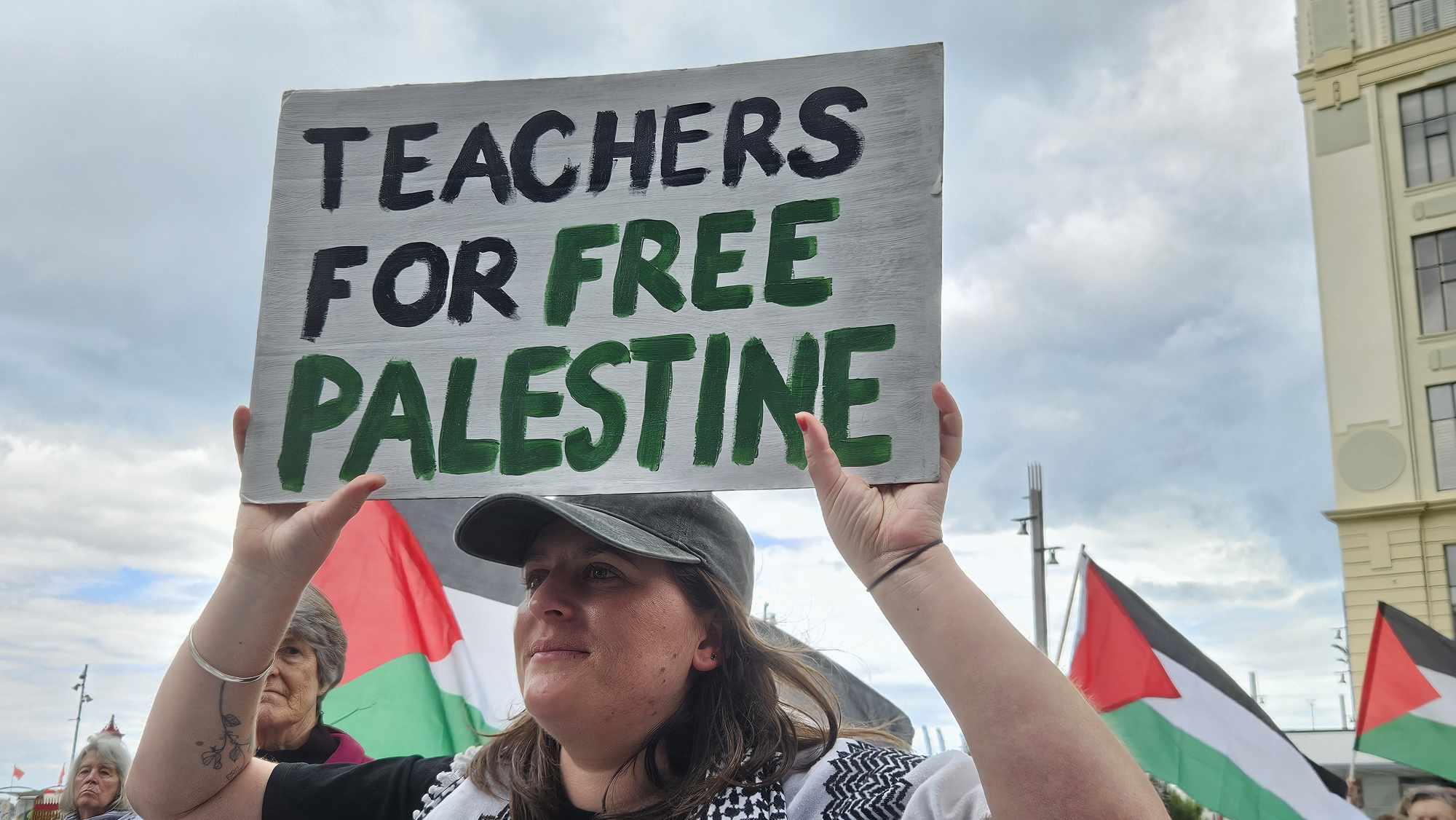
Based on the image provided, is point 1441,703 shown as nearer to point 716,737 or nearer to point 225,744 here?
point 716,737

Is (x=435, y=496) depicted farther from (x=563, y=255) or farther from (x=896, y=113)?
(x=896, y=113)

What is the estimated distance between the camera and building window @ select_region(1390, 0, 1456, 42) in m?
18.2

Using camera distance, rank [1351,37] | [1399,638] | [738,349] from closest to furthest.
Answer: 1. [738,349]
2. [1399,638]
3. [1351,37]

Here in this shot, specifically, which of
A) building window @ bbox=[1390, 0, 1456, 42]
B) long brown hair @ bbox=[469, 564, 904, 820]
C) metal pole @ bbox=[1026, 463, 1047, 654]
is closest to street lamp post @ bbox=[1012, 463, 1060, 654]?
metal pole @ bbox=[1026, 463, 1047, 654]

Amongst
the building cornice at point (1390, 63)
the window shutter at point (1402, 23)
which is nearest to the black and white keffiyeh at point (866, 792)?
the building cornice at point (1390, 63)

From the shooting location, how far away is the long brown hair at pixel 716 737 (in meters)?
1.86

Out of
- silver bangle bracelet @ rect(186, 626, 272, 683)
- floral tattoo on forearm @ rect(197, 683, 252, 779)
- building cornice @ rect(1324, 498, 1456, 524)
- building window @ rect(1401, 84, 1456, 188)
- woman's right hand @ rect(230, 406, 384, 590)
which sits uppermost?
building window @ rect(1401, 84, 1456, 188)

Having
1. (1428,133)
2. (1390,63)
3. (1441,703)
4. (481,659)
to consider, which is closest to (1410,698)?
(1441,703)

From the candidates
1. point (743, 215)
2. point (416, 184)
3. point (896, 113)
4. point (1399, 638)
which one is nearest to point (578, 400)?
point (743, 215)

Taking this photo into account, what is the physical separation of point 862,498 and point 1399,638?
5753mm

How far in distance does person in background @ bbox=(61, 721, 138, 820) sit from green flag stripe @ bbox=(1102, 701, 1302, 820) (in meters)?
3.93

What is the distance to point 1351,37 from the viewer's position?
19062 mm

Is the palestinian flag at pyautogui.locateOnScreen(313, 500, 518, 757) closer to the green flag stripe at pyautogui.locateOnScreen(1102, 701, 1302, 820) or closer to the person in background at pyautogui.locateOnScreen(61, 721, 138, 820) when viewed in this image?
the person in background at pyautogui.locateOnScreen(61, 721, 138, 820)

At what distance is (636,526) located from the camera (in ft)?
6.44
